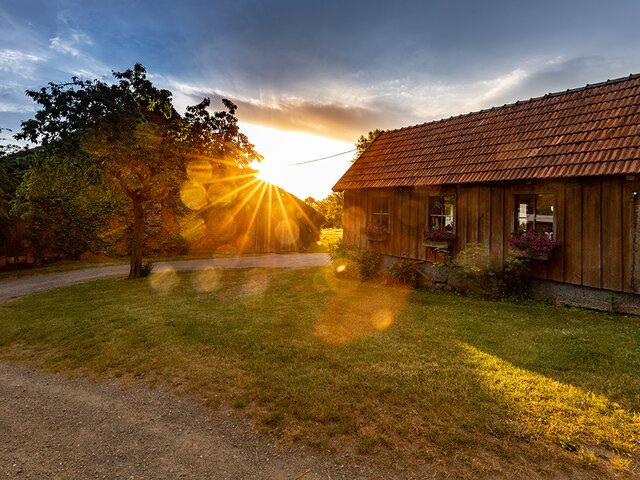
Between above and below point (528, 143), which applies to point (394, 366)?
below

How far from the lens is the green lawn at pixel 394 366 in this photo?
376cm

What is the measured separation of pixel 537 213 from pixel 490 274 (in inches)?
83.0

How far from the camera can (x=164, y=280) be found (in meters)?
14.2

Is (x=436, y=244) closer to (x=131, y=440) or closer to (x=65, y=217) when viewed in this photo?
(x=131, y=440)

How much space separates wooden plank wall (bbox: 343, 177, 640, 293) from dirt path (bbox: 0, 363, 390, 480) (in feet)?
26.9

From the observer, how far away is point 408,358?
601 centimetres

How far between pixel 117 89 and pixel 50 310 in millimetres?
7694

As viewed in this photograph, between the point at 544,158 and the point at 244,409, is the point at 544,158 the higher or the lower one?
the higher one

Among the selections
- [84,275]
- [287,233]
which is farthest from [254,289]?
[287,233]

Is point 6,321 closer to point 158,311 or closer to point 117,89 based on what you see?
point 158,311

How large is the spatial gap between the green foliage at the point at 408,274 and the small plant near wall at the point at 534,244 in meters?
3.46

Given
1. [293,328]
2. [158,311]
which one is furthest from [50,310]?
[293,328]

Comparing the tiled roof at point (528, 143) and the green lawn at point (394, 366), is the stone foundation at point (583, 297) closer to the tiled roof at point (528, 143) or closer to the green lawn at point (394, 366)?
the green lawn at point (394, 366)

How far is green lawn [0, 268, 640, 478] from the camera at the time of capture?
3758mm
